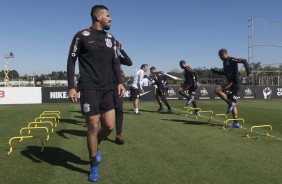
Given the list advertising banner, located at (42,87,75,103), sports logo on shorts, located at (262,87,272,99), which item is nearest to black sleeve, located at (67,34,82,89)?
advertising banner, located at (42,87,75,103)

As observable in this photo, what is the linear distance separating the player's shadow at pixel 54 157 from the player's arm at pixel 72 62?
3.79ft

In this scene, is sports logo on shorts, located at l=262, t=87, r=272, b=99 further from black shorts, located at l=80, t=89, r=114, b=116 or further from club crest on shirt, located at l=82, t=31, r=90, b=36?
club crest on shirt, located at l=82, t=31, r=90, b=36

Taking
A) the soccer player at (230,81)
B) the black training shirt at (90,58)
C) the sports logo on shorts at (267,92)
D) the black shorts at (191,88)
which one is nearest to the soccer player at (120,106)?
the black training shirt at (90,58)

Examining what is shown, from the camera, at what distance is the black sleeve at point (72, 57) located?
4.40m

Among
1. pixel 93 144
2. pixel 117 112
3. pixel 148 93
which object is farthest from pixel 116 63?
pixel 148 93

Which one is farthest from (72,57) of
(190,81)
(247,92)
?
(247,92)

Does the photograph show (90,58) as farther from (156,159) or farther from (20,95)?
(20,95)

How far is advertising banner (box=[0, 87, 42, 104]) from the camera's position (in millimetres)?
22781

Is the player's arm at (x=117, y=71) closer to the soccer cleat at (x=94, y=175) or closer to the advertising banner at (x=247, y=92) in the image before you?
the soccer cleat at (x=94, y=175)

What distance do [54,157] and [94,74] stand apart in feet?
6.32

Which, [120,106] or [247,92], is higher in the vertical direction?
[120,106]

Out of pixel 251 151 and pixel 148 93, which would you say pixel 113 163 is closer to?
pixel 251 151

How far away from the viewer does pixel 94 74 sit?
4465mm

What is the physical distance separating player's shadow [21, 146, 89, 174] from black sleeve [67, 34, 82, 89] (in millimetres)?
1314
